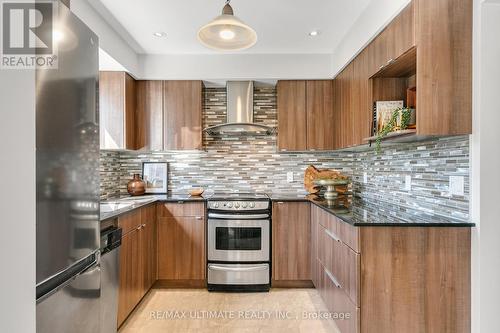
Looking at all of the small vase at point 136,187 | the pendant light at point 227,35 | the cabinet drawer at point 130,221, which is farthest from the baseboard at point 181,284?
the pendant light at point 227,35

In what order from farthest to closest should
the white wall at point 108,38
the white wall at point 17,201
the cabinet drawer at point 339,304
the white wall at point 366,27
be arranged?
the white wall at point 108,38 → the white wall at point 366,27 → the cabinet drawer at point 339,304 → the white wall at point 17,201

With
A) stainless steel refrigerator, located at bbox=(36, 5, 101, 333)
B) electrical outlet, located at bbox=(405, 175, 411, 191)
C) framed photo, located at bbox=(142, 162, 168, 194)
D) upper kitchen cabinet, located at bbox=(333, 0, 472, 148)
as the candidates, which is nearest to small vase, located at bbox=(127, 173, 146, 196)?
framed photo, located at bbox=(142, 162, 168, 194)

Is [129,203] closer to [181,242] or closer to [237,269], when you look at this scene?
[181,242]

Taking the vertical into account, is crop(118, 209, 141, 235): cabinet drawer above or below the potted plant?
below

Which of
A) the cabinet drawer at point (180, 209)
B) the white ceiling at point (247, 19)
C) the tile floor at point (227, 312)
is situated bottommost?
the tile floor at point (227, 312)

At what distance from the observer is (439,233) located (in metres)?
1.66

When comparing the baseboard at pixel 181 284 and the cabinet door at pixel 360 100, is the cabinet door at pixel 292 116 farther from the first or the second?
the baseboard at pixel 181 284

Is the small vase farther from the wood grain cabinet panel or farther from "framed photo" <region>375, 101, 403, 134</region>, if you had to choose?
"framed photo" <region>375, 101, 403, 134</region>

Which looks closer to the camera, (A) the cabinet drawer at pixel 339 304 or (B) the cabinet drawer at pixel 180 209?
(A) the cabinet drawer at pixel 339 304

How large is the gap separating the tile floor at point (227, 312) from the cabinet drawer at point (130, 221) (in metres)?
0.78

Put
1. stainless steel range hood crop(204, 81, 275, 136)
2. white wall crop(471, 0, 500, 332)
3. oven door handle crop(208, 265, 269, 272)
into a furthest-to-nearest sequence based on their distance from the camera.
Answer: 1. stainless steel range hood crop(204, 81, 275, 136)
2. oven door handle crop(208, 265, 269, 272)
3. white wall crop(471, 0, 500, 332)

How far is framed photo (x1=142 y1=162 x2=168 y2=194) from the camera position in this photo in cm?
360

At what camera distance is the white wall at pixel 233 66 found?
10.8 feet

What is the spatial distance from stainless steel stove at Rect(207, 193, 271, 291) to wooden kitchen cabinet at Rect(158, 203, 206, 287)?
11 cm
